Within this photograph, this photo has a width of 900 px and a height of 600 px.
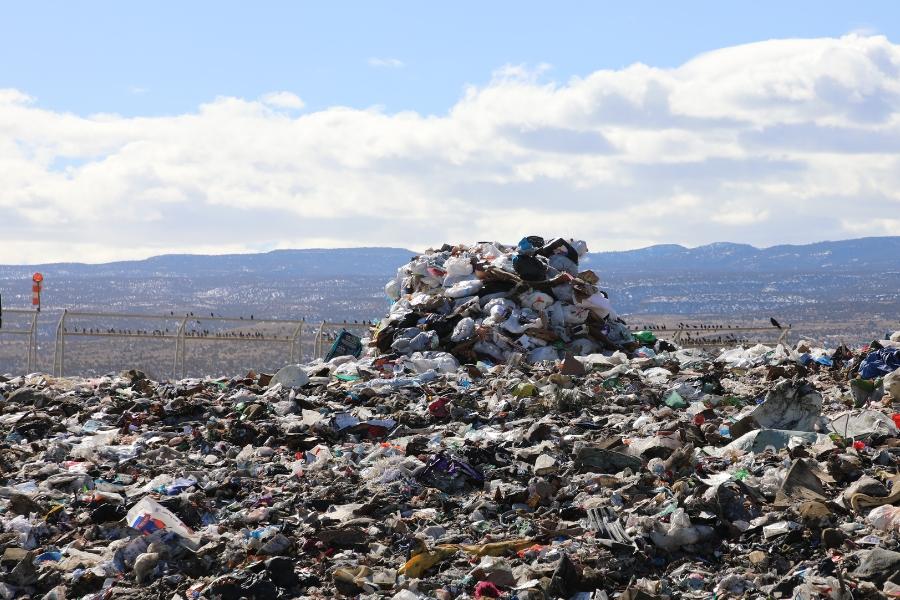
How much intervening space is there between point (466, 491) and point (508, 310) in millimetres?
7346

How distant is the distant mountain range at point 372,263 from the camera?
147125mm

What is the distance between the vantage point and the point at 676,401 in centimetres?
995

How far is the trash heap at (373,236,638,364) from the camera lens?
14.1 meters

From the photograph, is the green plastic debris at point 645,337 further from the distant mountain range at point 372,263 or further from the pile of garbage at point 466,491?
the distant mountain range at point 372,263

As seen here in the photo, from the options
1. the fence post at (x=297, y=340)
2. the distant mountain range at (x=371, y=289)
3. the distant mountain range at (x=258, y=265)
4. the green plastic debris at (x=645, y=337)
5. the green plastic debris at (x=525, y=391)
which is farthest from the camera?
the distant mountain range at (x=258, y=265)

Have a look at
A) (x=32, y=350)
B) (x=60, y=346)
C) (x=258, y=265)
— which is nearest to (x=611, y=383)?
(x=60, y=346)

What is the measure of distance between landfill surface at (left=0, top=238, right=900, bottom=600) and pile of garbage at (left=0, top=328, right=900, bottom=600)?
0.06ft

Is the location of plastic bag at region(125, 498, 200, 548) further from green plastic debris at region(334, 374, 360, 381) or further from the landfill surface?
green plastic debris at region(334, 374, 360, 381)

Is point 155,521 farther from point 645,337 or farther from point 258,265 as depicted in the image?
point 258,265

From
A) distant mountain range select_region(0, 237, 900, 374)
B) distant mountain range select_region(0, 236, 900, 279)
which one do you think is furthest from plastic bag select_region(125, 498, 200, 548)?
distant mountain range select_region(0, 236, 900, 279)

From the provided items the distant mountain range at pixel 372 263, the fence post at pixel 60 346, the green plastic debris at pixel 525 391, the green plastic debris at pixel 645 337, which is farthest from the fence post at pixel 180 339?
the distant mountain range at pixel 372 263

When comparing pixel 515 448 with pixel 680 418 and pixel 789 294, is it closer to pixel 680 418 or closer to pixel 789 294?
pixel 680 418

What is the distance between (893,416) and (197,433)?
18.1ft

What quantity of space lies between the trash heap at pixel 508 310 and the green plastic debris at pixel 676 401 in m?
3.47
